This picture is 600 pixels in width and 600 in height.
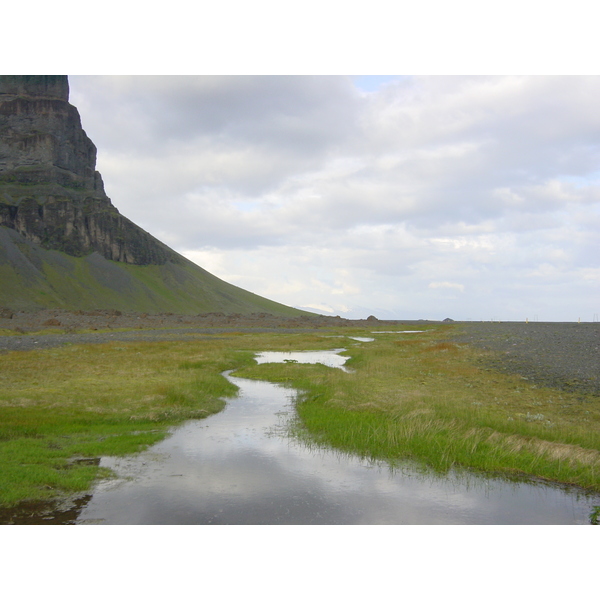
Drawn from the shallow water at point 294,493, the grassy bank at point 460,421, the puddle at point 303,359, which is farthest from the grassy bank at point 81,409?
the puddle at point 303,359

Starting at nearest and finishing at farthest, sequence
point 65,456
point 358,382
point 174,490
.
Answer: point 174,490, point 65,456, point 358,382

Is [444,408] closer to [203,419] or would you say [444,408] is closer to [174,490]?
[203,419]

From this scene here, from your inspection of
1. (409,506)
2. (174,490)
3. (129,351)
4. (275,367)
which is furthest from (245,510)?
(129,351)

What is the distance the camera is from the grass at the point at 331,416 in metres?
16.8

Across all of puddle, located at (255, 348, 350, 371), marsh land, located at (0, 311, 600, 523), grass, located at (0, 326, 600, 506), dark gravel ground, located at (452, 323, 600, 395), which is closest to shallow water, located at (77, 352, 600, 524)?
marsh land, located at (0, 311, 600, 523)

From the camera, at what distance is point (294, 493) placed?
14.8 m

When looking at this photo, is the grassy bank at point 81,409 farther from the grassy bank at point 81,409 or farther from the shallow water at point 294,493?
the shallow water at point 294,493

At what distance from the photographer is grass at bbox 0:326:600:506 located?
1677 cm

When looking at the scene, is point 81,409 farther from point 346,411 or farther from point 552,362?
point 552,362

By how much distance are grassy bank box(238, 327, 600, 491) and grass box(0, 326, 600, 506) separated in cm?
7

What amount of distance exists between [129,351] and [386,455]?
42587 mm

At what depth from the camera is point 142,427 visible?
883 inches

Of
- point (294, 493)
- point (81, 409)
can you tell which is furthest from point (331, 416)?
point (81, 409)

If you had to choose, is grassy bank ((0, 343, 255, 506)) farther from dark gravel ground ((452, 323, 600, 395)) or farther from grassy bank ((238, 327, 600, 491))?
dark gravel ground ((452, 323, 600, 395))
